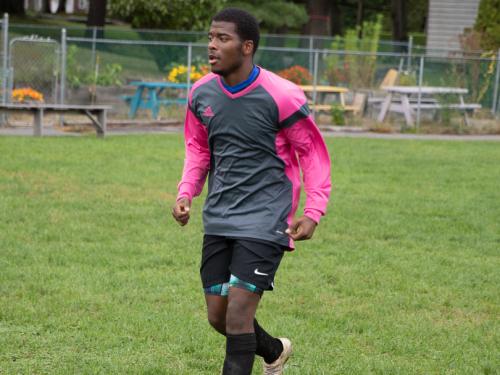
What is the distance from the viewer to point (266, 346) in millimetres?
4734

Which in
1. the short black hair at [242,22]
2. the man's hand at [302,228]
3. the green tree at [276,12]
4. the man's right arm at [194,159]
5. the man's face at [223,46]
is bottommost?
the man's hand at [302,228]

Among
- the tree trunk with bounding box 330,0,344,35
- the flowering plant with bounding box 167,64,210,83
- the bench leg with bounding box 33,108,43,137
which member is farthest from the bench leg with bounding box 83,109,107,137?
the tree trunk with bounding box 330,0,344,35

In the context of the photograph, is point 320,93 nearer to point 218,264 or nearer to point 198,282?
point 198,282

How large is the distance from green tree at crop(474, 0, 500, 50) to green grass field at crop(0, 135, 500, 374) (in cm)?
1309

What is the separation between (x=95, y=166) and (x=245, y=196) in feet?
29.3

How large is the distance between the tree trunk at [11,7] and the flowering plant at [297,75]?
2221 centimetres

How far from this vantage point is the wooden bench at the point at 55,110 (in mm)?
15867

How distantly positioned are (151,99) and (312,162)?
15590 mm

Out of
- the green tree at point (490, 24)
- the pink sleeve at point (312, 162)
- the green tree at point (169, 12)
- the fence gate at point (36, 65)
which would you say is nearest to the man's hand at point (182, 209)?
the pink sleeve at point (312, 162)

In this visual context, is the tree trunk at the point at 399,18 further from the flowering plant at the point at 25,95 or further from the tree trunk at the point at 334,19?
the flowering plant at the point at 25,95

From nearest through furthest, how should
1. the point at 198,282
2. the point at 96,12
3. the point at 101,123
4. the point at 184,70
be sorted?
the point at 198,282, the point at 101,123, the point at 184,70, the point at 96,12

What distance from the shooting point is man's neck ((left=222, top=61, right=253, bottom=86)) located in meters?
4.29

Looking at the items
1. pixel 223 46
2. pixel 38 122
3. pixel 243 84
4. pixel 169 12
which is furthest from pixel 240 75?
pixel 169 12

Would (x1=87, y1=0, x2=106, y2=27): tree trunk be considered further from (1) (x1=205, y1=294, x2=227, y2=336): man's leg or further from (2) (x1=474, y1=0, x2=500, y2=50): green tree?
(1) (x1=205, y1=294, x2=227, y2=336): man's leg
